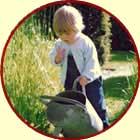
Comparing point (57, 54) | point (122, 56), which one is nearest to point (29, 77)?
point (57, 54)

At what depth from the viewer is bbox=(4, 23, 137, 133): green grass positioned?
3.90 meters

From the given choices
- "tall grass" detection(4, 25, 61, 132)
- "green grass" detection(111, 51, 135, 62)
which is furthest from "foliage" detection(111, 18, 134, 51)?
"tall grass" detection(4, 25, 61, 132)

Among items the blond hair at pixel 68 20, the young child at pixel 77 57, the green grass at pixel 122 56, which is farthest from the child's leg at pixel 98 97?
the blond hair at pixel 68 20

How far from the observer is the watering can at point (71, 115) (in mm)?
3855

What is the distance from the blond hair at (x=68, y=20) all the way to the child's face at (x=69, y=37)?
0.01m

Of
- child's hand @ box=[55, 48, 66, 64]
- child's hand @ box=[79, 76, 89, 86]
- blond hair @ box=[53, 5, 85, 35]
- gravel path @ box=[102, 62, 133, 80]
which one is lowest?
child's hand @ box=[79, 76, 89, 86]

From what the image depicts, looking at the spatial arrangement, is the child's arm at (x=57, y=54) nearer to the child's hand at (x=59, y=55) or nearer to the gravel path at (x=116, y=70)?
the child's hand at (x=59, y=55)

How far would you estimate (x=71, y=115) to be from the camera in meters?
3.87

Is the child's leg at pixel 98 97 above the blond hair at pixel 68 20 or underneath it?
underneath

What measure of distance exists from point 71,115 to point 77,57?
0.22 metres

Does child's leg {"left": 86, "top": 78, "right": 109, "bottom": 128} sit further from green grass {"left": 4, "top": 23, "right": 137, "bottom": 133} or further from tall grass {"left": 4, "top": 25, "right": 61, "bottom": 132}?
tall grass {"left": 4, "top": 25, "right": 61, "bottom": 132}

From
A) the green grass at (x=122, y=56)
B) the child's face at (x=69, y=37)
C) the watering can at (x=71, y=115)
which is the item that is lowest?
the watering can at (x=71, y=115)

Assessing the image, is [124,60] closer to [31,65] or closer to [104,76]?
[104,76]

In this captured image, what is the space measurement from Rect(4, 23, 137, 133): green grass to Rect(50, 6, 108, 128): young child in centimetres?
3
